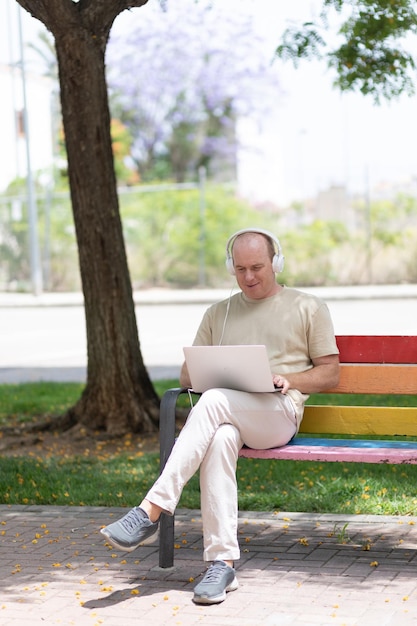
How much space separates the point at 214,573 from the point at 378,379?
1274 millimetres

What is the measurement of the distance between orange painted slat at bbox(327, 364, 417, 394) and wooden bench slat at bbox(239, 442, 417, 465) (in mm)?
461

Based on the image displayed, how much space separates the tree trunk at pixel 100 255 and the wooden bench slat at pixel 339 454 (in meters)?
3.43

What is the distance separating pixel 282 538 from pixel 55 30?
408 cm

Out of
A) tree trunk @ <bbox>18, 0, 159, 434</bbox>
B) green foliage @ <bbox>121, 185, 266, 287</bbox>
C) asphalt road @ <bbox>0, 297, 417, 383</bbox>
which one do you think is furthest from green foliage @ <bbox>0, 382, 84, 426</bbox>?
green foliage @ <bbox>121, 185, 266, 287</bbox>

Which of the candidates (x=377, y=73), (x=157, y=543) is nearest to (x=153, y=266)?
(x=377, y=73)

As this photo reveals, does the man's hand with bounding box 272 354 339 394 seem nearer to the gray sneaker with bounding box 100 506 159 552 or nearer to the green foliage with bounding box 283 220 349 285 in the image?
the gray sneaker with bounding box 100 506 159 552

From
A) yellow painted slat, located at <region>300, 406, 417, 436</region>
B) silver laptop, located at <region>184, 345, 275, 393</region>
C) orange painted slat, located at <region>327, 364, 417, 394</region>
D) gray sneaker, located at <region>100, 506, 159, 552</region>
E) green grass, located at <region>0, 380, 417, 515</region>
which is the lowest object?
green grass, located at <region>0, 380, 417, 515</region>

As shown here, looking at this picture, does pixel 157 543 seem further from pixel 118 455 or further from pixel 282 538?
pixel 118 455

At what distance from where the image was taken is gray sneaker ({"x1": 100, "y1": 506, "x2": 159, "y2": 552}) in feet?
14.7

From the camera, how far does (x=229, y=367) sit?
4.80 metres

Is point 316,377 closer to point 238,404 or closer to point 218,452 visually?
point 238,404

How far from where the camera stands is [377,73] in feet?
29.7

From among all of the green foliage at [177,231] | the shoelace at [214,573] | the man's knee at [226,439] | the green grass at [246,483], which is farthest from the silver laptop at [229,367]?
the green foliage at [177,231]

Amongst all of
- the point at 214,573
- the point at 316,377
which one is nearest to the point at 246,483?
the point at 316,377
